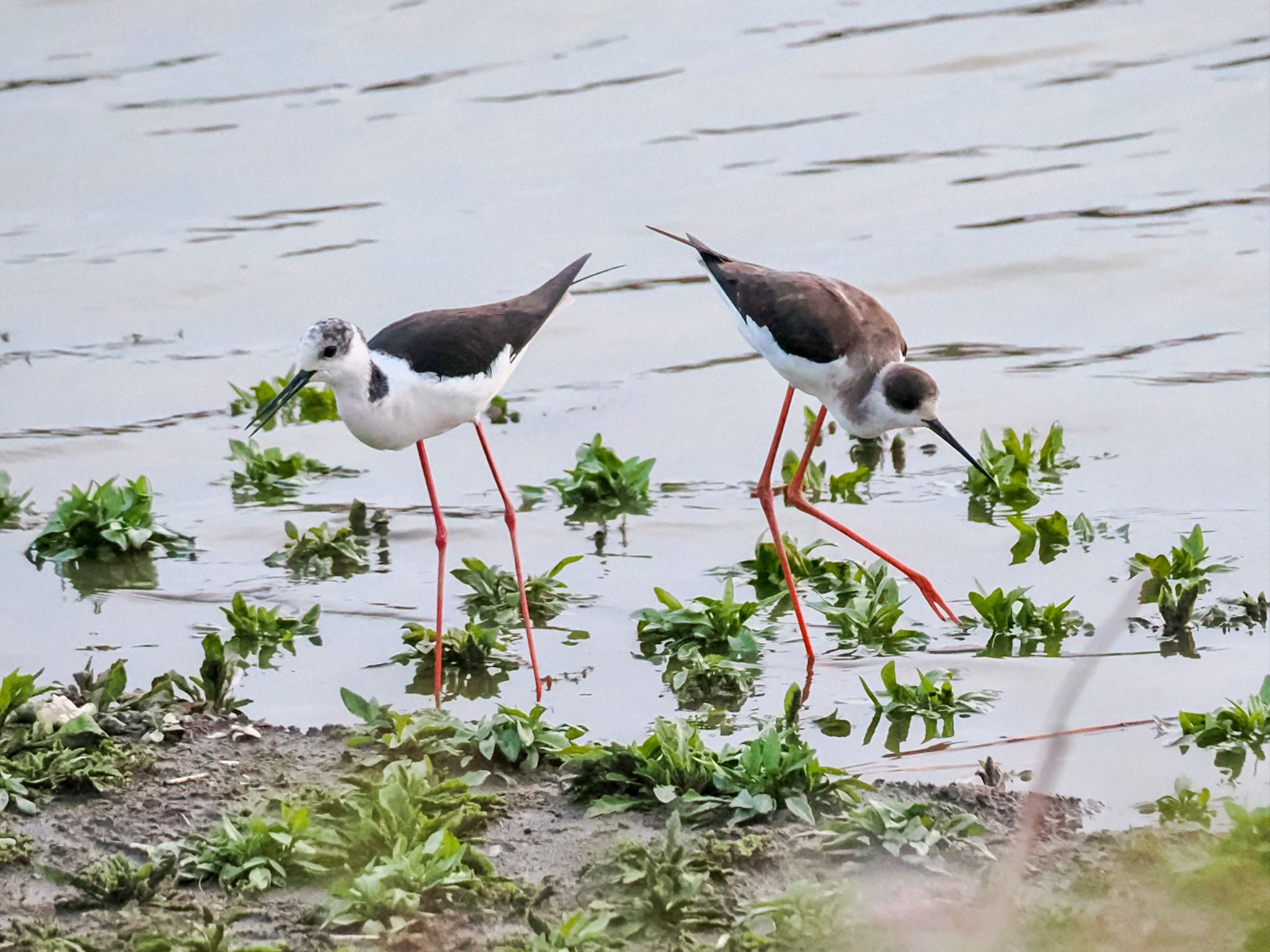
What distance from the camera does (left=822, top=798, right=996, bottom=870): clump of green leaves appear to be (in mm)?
4281

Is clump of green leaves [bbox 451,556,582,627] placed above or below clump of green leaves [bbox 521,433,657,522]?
below

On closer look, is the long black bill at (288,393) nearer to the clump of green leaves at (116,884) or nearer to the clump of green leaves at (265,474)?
the clump of green leaves at (265,474)

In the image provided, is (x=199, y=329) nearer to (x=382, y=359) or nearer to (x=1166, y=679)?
(x=382, y=359)

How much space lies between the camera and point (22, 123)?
12.8m

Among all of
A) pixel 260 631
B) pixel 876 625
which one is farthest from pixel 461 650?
pixel 876 625

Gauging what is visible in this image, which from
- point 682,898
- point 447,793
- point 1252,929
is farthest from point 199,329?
point 1252,929

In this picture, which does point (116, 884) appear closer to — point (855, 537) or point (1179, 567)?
point (855, 537)

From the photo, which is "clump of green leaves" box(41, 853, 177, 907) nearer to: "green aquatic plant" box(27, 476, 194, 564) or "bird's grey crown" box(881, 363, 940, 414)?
"green aquatic plant" box(27, 476, 194, 564)

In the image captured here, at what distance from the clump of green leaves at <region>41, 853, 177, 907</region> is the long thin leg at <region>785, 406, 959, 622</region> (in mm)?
3119

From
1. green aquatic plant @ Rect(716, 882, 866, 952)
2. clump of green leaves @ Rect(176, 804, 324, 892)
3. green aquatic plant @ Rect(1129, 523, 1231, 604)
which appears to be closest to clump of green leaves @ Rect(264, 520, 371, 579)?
clump of green leaves @ Rect(176, 804, 324, 892)

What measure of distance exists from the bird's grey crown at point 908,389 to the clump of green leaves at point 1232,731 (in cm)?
173

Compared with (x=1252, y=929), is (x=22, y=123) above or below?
above

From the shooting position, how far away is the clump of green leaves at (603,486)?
733 cm

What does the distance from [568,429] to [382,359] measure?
2512 mm
